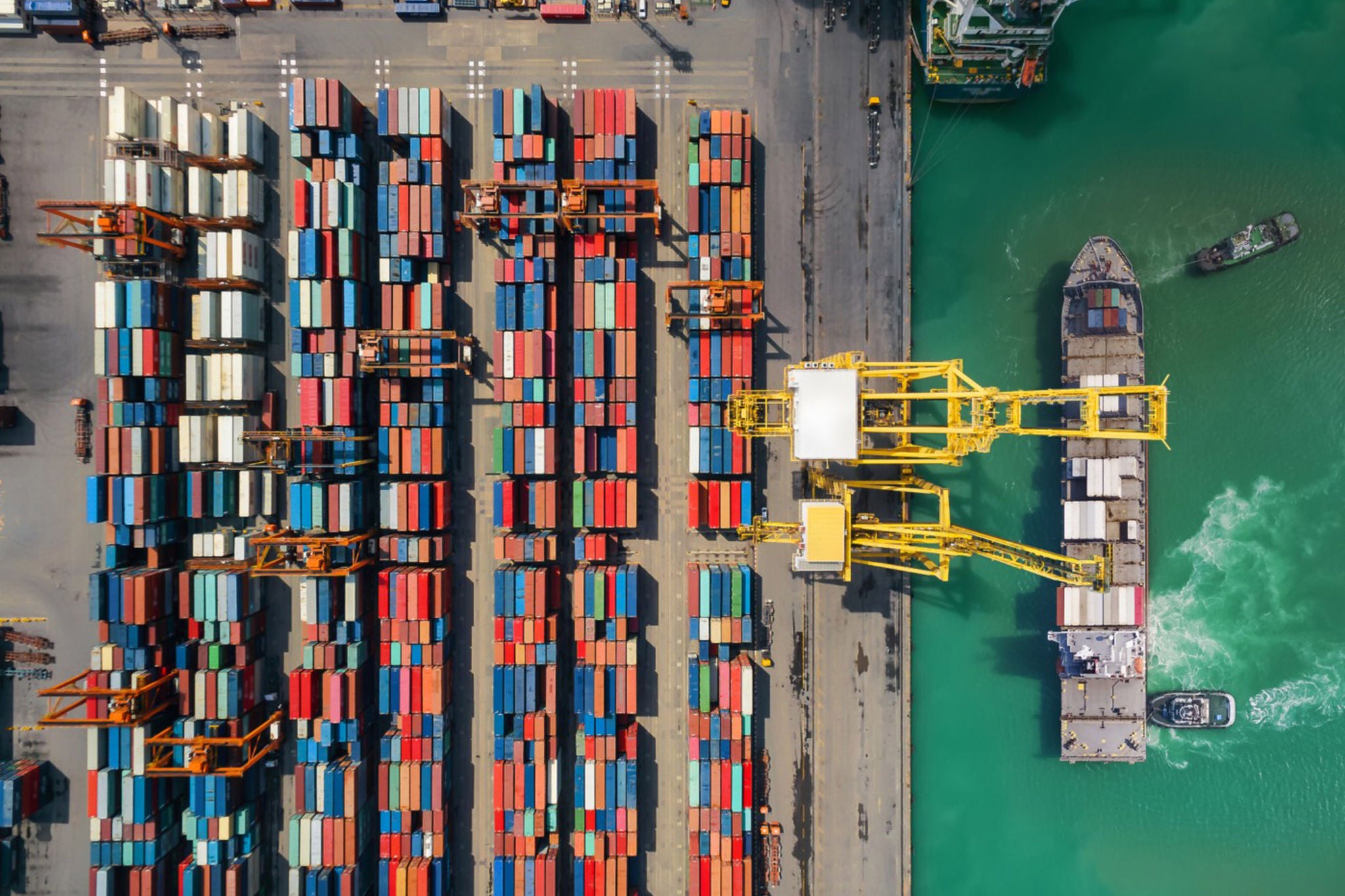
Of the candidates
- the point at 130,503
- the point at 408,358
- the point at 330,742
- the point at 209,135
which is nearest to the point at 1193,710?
the point at 330,742

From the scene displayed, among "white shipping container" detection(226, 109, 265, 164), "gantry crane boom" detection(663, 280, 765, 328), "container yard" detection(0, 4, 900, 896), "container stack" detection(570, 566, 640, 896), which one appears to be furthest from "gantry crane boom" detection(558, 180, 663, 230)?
"container stack" detection(570, 566, 640, 896)

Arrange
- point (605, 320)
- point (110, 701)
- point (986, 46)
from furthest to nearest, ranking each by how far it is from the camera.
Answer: point (605, 320), point (986, 46), point (110, 701)

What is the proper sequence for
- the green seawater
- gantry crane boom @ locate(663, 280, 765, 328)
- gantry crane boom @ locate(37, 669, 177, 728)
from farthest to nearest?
the green seawater < gantry crane boom @ locate(663, 280, 765, 328) < gantry crane boom @ locate(37, 669, 177, 728)

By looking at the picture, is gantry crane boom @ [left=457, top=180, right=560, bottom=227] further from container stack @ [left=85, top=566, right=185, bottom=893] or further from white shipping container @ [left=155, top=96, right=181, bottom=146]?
container stack @ [left=85, top=566, right=185, bottom=893]

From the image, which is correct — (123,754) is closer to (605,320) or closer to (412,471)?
(412,471)

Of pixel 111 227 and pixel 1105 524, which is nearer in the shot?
pixel 111 227

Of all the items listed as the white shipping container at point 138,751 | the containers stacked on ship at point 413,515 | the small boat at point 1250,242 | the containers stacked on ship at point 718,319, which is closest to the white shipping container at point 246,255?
the containers stacked on ship at point 413,515

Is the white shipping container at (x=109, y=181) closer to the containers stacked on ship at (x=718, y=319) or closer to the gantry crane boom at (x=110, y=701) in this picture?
the gantry crane boom at (x=110, y=701)

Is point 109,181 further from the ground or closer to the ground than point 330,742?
further from the ground
